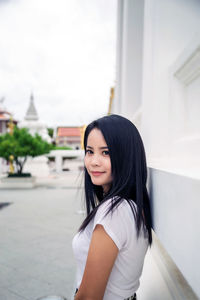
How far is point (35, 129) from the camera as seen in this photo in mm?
17938

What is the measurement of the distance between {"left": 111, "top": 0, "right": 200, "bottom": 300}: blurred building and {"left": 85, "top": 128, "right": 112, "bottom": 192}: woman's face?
0.69ft

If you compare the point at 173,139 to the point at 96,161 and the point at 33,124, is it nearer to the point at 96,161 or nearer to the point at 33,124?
the point at 96,161

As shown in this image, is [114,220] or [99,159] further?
[99,159]

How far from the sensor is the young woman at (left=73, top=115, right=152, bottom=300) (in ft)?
3.01

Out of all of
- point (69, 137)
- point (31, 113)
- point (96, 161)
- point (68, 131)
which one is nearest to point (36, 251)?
point (96, 161)

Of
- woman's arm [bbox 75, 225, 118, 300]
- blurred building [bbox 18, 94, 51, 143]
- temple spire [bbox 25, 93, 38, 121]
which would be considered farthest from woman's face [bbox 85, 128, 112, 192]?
temple spire [bbox 25, 93, 38, 121]

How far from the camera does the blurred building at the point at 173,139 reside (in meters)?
0.72

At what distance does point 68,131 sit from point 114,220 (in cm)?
3680

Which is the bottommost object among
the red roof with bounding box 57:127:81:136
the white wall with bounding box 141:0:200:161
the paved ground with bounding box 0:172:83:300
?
the paved ground with bounding box 0:172:83:300

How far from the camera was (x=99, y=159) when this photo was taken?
1144 millimetres

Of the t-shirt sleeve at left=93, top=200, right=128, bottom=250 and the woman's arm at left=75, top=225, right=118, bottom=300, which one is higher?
the t-shirt sleeve at left=93, top=200, right=128, bottom=250

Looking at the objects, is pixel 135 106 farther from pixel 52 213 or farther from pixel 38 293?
pixel 52 213

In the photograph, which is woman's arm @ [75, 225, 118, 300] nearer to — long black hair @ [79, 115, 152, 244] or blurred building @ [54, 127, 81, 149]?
long black hair @ [79, 115, 152, 244]

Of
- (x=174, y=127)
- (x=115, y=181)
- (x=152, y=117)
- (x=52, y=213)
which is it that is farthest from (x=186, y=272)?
(x=52, y=213)
